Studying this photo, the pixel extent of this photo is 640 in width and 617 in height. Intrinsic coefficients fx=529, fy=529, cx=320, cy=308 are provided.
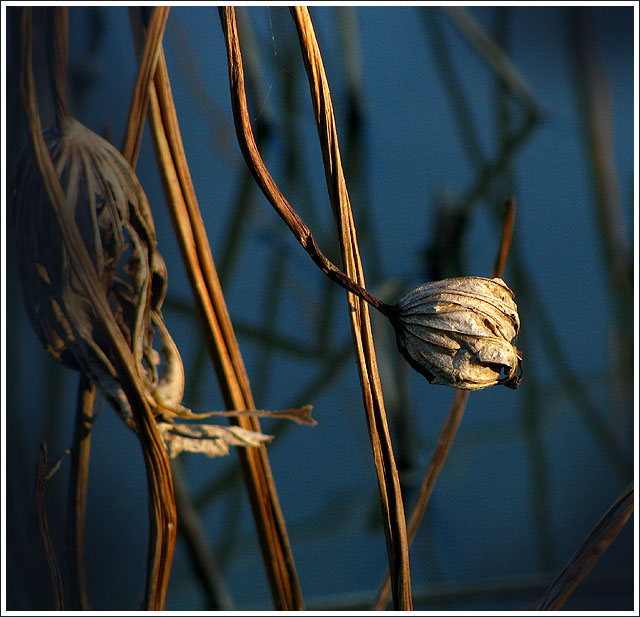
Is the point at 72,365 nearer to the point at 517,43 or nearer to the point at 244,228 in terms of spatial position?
the point at 244,228

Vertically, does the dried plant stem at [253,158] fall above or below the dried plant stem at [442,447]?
above

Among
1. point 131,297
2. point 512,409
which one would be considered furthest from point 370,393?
point 512,409

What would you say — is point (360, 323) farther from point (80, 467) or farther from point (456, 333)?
point (80, 467)

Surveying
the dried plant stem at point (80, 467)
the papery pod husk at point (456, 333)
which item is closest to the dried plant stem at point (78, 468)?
the dried plant stem at point (80, 467)

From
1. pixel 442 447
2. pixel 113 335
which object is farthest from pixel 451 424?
pixel 113 335

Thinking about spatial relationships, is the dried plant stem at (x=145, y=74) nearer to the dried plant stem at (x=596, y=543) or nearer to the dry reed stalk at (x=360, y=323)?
the dry reed stalk at (x=360, y=323)

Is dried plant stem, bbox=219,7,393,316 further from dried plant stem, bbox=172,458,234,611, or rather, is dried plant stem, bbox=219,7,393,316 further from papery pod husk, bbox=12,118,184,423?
dried plant stem, bbox=172,458,234,611

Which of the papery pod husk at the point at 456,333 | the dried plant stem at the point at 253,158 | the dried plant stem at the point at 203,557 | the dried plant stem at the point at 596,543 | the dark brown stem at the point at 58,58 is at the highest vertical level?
the dark brown stem at the point at 58,58
